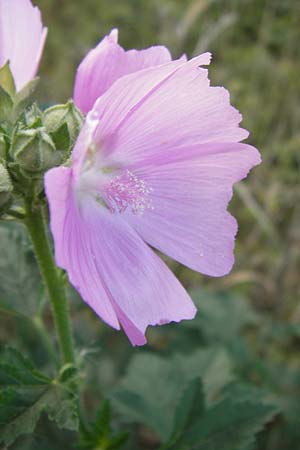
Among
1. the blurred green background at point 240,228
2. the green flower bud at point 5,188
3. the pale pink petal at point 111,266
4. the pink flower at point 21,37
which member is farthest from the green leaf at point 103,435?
the pink flower at point 21,37

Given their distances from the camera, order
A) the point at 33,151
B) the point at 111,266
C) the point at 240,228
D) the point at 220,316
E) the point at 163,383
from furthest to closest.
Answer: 1. the point at 240,228
2. the point at 220,316
3. the point at 163,383
4. the point at 111,266
5. the point at 33,151

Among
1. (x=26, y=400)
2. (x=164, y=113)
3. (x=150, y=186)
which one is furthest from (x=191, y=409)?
(x=164, y=113)

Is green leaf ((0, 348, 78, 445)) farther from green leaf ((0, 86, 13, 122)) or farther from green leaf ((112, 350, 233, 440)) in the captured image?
green leaf ((112, 350, 233, 440))

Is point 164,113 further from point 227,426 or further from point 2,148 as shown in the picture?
point 227,426

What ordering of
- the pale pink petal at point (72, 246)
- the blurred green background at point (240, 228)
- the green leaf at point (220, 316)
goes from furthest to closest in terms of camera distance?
the green leaf at point (220, 316) < the blurred green background at point (240, 228) < the pale pink petal at point (72, 246)

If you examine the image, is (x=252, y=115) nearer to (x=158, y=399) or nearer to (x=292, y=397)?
(x=292, y=397)

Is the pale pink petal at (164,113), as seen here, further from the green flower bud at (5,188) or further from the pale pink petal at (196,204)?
the green flower bud at (5,188)

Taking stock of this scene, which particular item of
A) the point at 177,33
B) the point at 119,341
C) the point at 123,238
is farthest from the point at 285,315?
the point at 123,238
